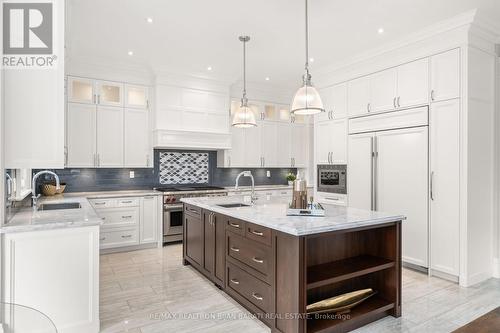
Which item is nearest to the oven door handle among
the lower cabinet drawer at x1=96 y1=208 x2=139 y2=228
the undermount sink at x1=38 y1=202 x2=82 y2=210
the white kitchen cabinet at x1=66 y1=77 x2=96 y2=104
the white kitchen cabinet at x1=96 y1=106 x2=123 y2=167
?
the lower cabinet drawer at x1=96 y1=208 x2=139 y2=228

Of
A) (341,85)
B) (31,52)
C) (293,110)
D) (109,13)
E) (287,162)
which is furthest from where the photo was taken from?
(287,162)

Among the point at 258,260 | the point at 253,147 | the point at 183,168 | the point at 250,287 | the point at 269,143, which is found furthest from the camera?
the point at 269,143

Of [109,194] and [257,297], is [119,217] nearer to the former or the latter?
[109,194]

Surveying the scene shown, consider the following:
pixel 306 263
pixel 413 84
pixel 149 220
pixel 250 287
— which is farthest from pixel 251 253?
pixel 413 84

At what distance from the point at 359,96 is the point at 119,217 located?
3.96 metres

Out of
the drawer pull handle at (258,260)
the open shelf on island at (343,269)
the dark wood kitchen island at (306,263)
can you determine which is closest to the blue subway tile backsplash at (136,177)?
the dark wood kitchen island at (306,263)

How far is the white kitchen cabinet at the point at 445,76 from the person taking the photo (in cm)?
349

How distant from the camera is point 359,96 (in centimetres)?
456

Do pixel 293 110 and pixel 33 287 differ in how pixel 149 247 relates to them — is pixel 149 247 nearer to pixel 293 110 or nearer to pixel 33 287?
pixel 33 287

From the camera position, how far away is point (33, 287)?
2.22m

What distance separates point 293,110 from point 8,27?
86.1 inches

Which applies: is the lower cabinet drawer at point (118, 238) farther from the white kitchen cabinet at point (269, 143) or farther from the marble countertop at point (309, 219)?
the white kitchen cabinet at point (269, 143)

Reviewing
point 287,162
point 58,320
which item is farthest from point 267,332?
point 287,162

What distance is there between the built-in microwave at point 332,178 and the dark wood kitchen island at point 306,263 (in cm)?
181
